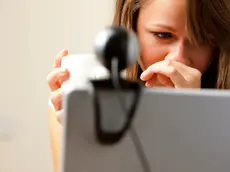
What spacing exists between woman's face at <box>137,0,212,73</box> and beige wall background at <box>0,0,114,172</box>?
0.43m

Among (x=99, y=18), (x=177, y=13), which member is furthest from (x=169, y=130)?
(x=99, y=18)

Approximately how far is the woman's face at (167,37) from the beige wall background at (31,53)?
1.42ft

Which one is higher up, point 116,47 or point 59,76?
point 116,47

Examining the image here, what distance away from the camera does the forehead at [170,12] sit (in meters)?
0.91

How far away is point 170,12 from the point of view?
36.1 inches

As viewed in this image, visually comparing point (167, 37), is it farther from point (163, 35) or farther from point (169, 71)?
point (169, 71)

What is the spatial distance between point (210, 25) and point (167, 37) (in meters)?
0.09

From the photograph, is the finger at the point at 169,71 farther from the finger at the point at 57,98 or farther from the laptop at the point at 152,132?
the laptop at the point at 152,132

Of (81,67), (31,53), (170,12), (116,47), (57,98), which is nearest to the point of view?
(116,47)

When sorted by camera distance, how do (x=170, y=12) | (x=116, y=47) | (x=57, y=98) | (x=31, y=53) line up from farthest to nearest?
(x=31, y=53) < (x=170, y=12) < (x=57, y=98) < (x=116, y=47)

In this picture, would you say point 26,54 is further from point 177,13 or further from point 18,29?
point 177,13

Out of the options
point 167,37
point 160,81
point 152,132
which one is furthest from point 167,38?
point 152,132

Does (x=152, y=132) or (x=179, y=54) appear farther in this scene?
(x=179, y=54)

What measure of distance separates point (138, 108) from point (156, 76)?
0.41m
